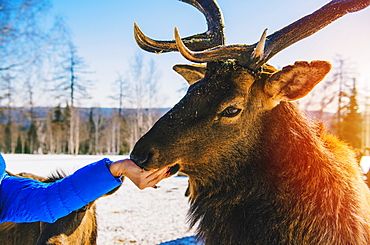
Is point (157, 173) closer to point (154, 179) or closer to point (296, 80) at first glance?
point (154, 179)

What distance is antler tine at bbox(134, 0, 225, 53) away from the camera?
8.17 ft

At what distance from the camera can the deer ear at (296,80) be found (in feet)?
6.16

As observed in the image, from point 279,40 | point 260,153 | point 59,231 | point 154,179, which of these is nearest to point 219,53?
point 279,40

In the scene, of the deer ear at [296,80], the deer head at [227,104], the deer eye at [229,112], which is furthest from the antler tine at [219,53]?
the deer eye at [229,112]

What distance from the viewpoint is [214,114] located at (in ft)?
6.84

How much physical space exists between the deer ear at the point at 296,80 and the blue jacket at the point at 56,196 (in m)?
1.34

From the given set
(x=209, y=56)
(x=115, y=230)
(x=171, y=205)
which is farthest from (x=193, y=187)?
(x=171, y=205)

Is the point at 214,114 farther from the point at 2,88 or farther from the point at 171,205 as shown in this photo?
the point at 2,88

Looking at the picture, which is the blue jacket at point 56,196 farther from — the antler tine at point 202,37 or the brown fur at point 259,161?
the antler tine at point 202,37

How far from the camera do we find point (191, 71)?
2.72 metres

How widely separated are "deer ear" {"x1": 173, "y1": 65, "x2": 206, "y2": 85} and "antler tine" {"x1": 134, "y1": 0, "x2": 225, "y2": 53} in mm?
174

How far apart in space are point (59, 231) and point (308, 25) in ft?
9.01

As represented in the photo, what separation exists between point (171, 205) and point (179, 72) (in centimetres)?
713

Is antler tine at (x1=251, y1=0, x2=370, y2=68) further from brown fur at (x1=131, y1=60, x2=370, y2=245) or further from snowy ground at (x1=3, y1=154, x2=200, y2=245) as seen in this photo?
snowy ground at (x1=3, y1=154, x2=200, y2=245)
